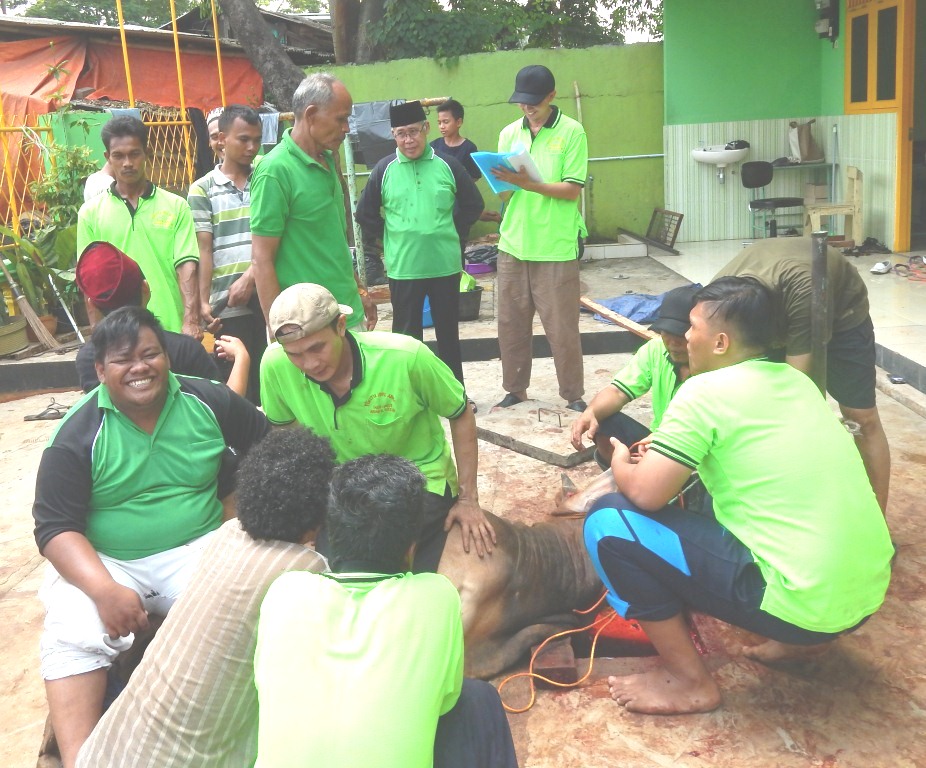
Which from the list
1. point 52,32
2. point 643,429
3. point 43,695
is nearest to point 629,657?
point 643,429

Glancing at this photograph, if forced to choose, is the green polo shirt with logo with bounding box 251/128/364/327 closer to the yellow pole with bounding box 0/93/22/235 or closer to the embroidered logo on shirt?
the embroidered logo on shirt

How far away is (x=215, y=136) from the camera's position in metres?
5.23

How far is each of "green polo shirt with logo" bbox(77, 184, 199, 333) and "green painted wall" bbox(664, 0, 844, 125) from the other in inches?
341

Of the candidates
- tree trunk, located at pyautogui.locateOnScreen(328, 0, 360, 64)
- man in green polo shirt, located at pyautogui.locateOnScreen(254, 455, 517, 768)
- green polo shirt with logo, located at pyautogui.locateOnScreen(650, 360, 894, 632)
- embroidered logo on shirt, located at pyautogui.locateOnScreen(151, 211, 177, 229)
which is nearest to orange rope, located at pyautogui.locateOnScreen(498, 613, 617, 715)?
green polo shirt with logo, located at pyautogui.locateOnScreen(650, 360, 894, 632)

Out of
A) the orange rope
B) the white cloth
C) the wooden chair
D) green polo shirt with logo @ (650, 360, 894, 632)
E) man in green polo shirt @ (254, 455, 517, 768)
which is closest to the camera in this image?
man in green polo shirt @ (254, 455, 517, 768)

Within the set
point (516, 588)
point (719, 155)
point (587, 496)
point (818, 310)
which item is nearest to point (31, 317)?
point (587, 496)

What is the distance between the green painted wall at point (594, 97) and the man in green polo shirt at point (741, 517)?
32.1 ft

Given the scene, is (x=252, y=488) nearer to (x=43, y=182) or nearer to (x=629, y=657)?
(x=629, y=657)

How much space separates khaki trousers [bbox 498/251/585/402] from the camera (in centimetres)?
572

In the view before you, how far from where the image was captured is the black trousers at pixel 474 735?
2.05m

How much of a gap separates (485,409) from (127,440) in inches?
128

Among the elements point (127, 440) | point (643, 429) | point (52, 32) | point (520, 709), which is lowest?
point (520, 709)

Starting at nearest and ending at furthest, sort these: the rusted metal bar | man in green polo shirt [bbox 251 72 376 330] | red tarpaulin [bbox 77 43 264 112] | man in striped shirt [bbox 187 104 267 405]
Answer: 1. the rusted metal bar
2. man in green polo shirt [bbox 251 72 376 330]
3. man in striped shirt [bbox 187 104 267 405]
4. red tarpaulin [bbox 77 43 264 112]

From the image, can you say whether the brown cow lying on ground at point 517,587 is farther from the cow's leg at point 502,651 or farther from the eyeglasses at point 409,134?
the eyeglasses at point 409,134
